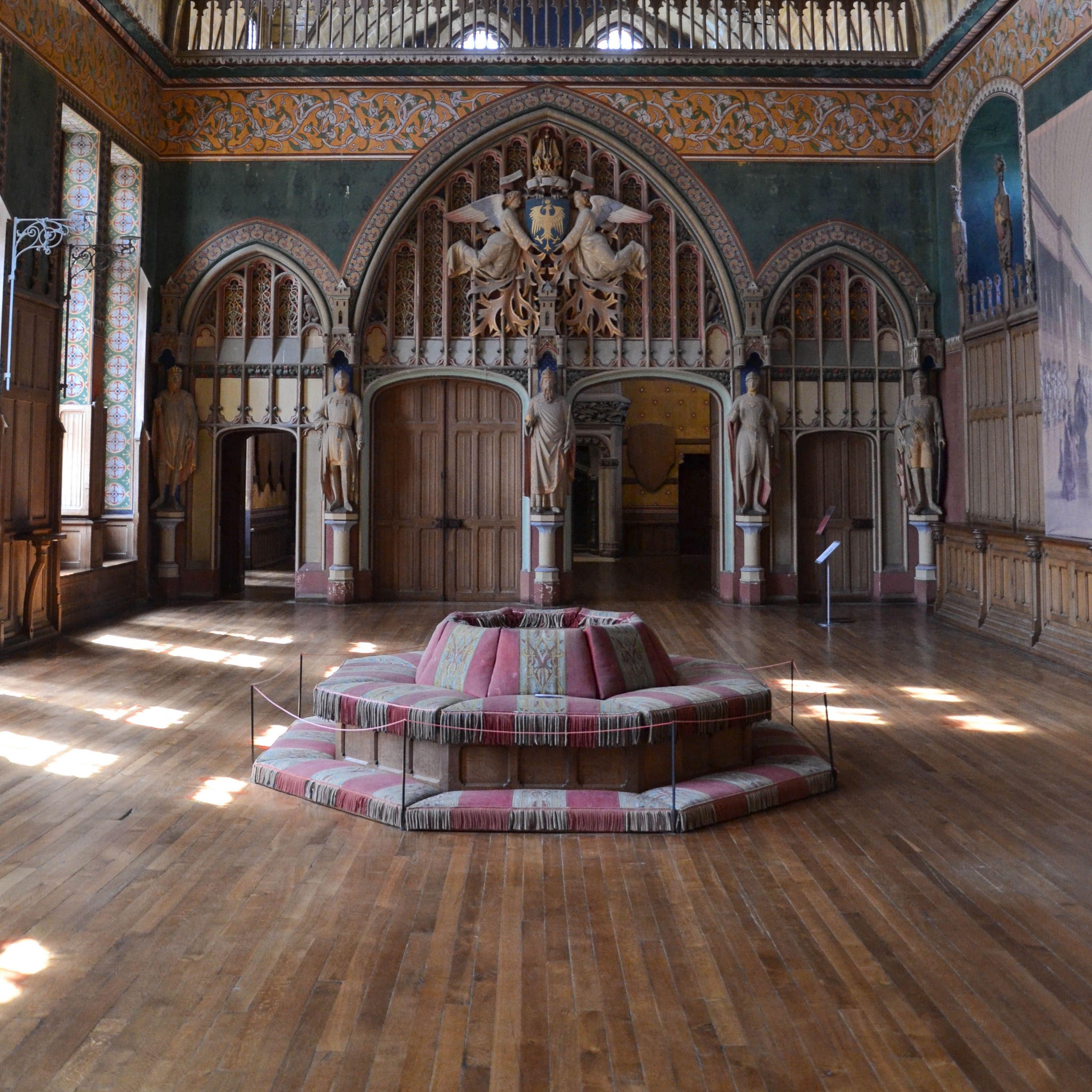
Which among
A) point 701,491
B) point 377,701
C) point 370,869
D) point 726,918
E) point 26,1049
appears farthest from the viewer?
point 701,491

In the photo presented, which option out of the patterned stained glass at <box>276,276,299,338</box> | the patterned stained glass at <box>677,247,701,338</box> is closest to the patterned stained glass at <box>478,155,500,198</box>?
the patterned stained glass at <box>677,247,701,338</box>

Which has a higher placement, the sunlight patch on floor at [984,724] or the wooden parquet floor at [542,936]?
the sunlight patch on floor at [984,724]

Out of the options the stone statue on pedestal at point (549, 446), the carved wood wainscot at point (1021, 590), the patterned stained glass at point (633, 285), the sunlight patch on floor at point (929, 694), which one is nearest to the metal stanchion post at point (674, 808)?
the sunlight patch on floor at point (929, 694)

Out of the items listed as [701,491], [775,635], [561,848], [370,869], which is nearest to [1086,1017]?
[561,848]

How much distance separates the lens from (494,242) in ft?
45.2

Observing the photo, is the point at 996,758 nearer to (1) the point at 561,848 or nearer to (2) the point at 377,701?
(1) the point at 561,848

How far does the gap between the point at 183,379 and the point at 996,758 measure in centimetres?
1133

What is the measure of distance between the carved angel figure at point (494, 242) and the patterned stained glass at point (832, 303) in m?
4.14

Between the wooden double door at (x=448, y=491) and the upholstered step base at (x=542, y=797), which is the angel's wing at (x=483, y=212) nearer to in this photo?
the wooden double door at (x=448, y=491)

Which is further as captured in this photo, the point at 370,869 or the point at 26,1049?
the point at 370,869

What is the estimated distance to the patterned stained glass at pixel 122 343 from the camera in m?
13.0

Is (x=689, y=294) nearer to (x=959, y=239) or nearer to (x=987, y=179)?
(x=959, y=239)

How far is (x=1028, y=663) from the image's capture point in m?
9.45

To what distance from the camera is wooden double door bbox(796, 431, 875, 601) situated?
14.2 m
